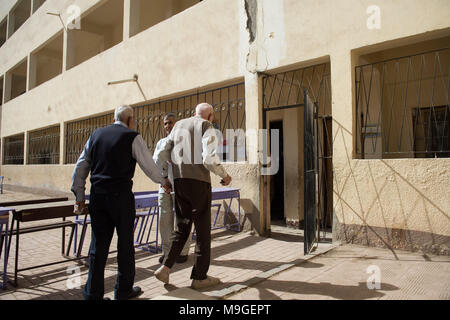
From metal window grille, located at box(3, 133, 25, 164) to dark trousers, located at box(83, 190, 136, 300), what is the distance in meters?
17.0

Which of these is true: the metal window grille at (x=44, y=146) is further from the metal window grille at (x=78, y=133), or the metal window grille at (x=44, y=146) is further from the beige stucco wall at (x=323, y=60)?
the beige stucco wall at (x=323, y=60)

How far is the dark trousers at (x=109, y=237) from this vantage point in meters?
2.76

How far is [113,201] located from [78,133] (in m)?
9.81

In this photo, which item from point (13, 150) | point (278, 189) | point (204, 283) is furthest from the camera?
point (13, 150)

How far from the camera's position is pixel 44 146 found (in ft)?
46.6

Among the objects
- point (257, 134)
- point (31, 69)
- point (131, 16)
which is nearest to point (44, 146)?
point (31, 69)

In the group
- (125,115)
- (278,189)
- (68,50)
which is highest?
(68,50)

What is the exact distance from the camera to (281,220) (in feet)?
24.7

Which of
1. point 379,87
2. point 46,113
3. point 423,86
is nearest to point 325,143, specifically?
point 379,87

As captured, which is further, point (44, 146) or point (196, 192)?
point (44, 146)

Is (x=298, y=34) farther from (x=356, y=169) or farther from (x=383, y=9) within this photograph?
(x=356, y=169)

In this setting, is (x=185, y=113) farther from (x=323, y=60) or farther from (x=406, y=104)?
(x=406, y=104)

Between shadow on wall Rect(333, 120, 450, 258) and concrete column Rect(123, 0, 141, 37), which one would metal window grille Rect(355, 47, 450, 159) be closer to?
shadow on wall Rect(333, 120, 450, 258)

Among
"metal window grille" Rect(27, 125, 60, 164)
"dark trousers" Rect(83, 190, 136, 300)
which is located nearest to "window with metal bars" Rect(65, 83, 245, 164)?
"metal window grille" Rect(27, 125, 60, 164)
